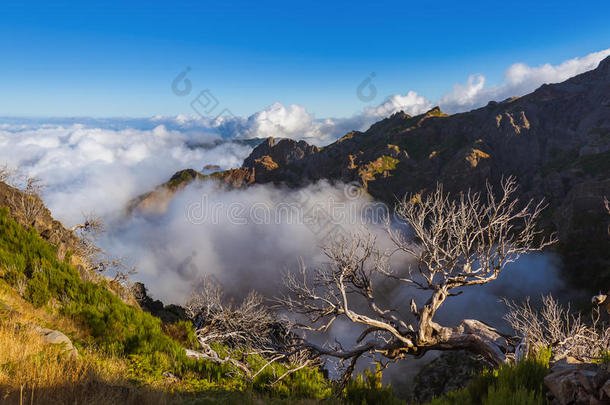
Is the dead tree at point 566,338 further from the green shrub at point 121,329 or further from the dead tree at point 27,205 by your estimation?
the dead tree at point 27,205

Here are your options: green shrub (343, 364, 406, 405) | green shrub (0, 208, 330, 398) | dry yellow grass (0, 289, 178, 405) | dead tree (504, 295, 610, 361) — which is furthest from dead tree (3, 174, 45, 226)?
dead tree (504, 295, 610, 361)

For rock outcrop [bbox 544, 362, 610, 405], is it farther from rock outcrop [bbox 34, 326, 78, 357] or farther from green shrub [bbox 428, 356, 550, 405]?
rock outcrop [bbox 34, 326, 78, 357]

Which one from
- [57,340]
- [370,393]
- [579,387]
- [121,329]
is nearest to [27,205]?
[121,329]

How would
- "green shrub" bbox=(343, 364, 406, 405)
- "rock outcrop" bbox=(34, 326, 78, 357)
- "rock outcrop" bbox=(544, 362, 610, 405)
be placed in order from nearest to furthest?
"rock outcrop" bbox=(544, 362, 610, 405) → "rock outcrop" bbox=(34, 326, 78, 357) → "green shrub" bbox=(343, 364, 406, 405)

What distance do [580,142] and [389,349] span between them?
23937 centimetres

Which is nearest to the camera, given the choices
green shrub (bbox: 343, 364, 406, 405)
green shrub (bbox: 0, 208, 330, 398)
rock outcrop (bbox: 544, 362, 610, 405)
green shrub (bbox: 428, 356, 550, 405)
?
rock outcrop (bbox: 544, 362, 610, 405)

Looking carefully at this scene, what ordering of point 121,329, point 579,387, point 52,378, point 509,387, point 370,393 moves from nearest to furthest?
1. point 579,387
2. point 52,378
3. point 509,387
4. point 370,393
5. point 121,329

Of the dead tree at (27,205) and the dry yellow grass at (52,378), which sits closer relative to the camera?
the dry yellow grass at (52,378)

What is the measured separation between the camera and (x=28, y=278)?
34.3 feet

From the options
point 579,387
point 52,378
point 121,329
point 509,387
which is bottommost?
point 121,329

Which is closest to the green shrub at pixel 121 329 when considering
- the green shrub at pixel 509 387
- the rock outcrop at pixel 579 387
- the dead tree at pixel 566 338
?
the green shrub at pixel 509 387

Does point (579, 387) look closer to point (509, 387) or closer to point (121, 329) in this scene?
point (509, 387)

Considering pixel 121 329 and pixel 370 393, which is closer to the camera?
pixel 370 393

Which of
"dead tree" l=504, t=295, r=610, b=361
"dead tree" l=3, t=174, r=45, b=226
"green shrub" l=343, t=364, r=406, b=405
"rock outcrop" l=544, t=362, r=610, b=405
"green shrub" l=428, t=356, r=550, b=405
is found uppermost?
"dead tree" l=3, t=174, r=45, b=226
